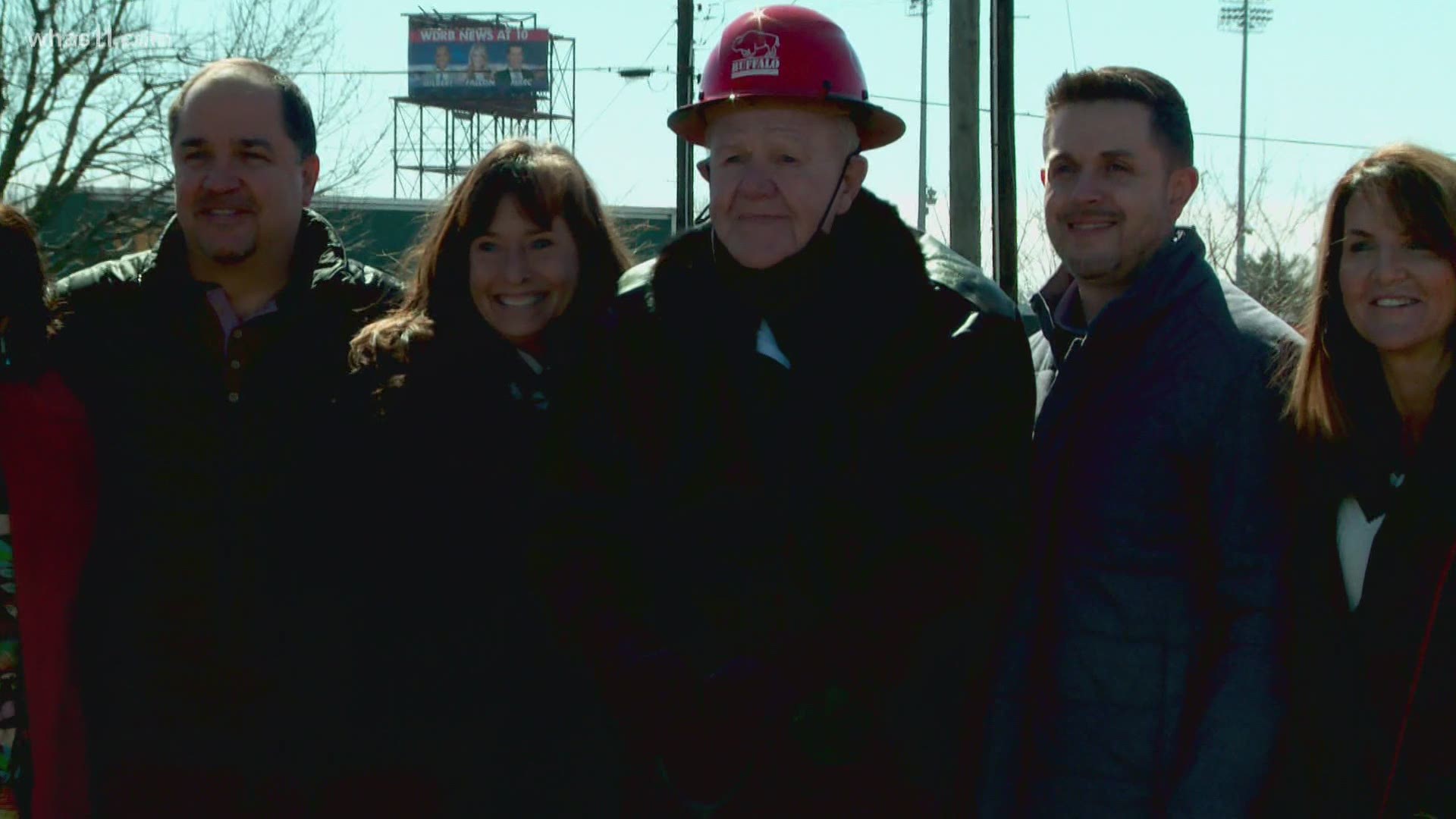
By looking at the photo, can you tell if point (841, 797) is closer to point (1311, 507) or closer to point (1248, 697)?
point (1248, 697)

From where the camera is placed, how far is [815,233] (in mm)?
3051

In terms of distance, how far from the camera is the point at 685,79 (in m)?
22.3

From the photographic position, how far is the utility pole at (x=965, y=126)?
32.2 ft

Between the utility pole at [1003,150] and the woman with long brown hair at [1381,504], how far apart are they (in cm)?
670

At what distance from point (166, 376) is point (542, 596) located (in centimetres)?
118

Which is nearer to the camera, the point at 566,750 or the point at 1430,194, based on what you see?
the point at 1430,194

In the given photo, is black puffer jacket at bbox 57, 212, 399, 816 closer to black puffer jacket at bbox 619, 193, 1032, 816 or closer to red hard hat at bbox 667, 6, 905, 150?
black puffer jacket at bbox 619, 193, 1032, 816

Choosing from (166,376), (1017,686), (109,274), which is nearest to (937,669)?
(1017,686)

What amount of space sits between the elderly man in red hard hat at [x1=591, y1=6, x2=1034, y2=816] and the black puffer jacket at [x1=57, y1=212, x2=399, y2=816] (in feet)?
3.01

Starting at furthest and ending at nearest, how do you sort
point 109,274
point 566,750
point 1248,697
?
point 109,274 → point 566,750 → point 1248,697

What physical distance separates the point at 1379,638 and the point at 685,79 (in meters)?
20.6

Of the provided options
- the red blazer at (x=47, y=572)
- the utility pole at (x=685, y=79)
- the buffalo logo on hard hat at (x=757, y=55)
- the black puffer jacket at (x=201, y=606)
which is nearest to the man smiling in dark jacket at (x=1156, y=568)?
the buffalo logo on hard hat at (x=757, y=55)

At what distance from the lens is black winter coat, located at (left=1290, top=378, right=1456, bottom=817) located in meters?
2.60

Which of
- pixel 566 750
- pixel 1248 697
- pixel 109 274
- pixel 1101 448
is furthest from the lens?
pixel 109 274
